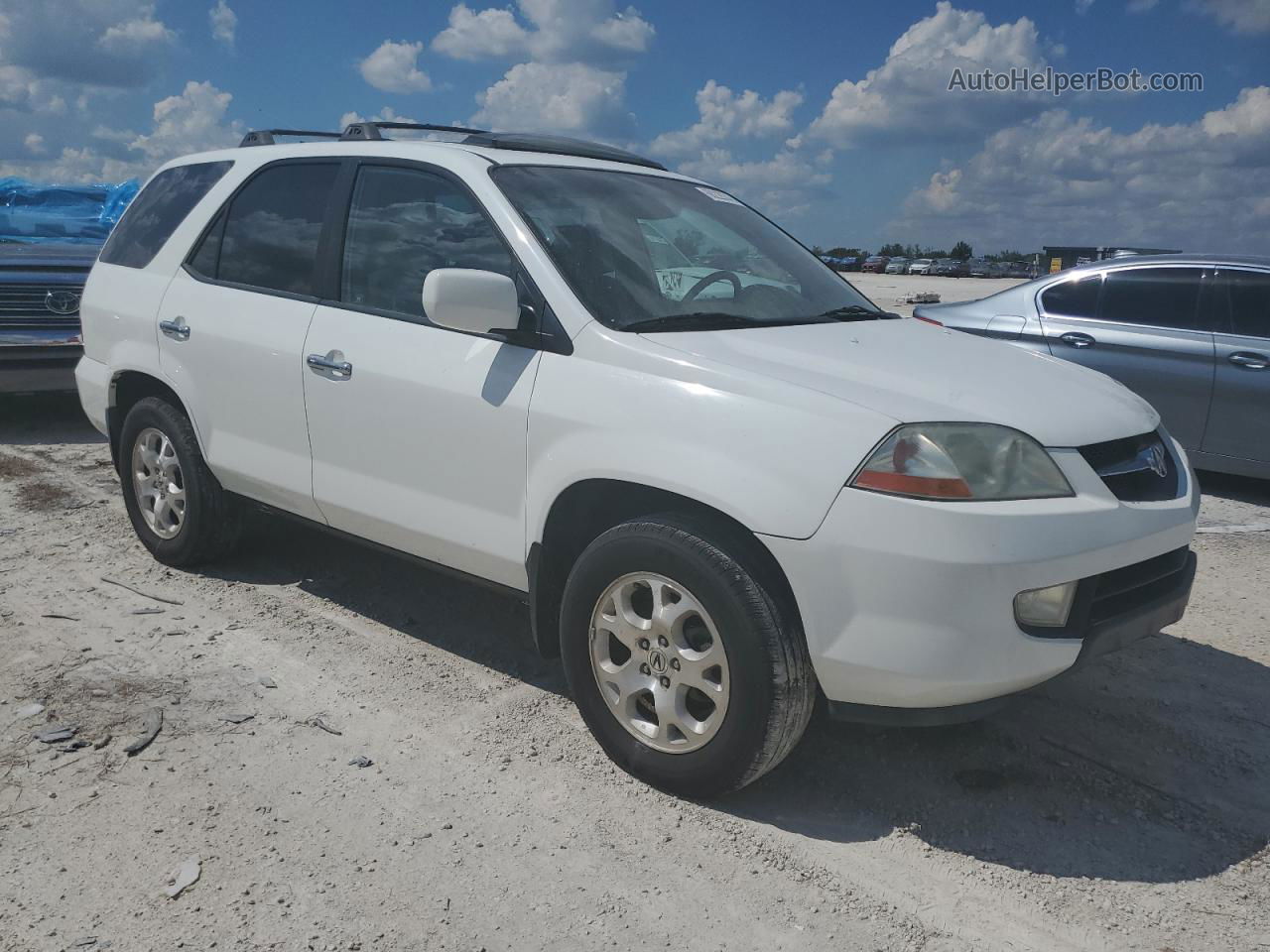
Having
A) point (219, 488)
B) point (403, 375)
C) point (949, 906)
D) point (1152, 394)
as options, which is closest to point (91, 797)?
point (403, 375)

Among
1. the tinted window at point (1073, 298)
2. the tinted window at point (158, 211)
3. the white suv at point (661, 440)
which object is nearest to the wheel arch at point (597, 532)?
the white suv at point (661, 440)

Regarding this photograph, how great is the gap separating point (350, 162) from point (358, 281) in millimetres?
513

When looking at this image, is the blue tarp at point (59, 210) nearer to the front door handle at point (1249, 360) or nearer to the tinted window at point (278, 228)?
the tinted window at point (278, 228)

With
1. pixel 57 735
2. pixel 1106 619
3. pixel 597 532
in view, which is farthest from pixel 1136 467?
pixel 57 735

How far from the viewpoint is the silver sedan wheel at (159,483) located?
464cm

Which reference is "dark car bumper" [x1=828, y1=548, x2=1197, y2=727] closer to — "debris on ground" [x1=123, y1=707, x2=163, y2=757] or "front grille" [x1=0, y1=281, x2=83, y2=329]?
"debris on ground" [x1=123, y1=707, x2=163, y2=757]

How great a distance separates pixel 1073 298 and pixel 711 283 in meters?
4.57

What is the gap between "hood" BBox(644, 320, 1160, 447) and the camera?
279 cm

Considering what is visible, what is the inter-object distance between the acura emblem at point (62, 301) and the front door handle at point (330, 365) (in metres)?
5.28

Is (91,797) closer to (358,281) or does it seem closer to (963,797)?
(358,281)

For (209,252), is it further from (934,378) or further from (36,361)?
(36,361)

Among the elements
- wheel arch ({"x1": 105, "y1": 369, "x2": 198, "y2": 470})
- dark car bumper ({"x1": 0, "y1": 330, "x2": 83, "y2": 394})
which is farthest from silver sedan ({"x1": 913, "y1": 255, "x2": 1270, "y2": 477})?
dark car bumper ({"x1": 0, "y1": 330, "x2": 83, "y2": 394})

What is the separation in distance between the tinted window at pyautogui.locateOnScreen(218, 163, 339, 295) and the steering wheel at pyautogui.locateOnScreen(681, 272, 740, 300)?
146 centimetres

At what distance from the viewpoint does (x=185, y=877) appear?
2.61 meters
